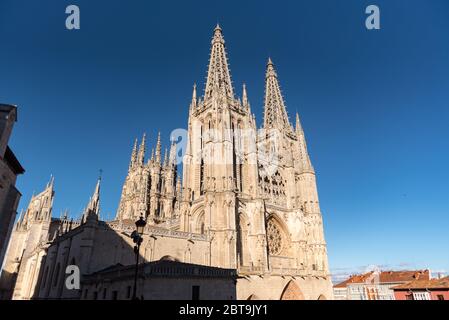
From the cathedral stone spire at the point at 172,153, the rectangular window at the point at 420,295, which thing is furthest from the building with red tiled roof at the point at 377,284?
Result: the cathedral stone spire at the point at 172,153

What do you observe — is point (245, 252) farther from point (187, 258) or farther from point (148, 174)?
point (148, 174)

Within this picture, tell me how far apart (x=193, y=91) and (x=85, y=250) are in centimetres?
2847

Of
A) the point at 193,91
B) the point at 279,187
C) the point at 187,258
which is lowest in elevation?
the point at 187,258

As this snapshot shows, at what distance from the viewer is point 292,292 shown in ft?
101

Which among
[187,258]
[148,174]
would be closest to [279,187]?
[187,258]

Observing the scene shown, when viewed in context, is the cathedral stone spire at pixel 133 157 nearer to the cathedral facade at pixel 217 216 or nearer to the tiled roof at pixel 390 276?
the cathedral facade at pixel 217 216

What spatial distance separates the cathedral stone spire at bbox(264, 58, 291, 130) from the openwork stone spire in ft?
36.1

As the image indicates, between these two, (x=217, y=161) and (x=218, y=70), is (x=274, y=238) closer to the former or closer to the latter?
(x=217, y=161)

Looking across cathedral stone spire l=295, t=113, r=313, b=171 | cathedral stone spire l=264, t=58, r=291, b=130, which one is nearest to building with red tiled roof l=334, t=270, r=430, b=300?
cathedral stone spire l=295, t=113, r=313, b=171

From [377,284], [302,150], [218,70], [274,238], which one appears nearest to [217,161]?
[274,238]

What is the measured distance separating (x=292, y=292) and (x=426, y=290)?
12633 mm

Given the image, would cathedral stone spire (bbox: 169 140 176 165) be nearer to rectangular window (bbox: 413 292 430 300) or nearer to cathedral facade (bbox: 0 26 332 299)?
cathedral facade (bbox: 0 26 332 299)

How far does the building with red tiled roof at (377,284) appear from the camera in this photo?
1589 inches

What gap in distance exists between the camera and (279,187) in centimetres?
3962
